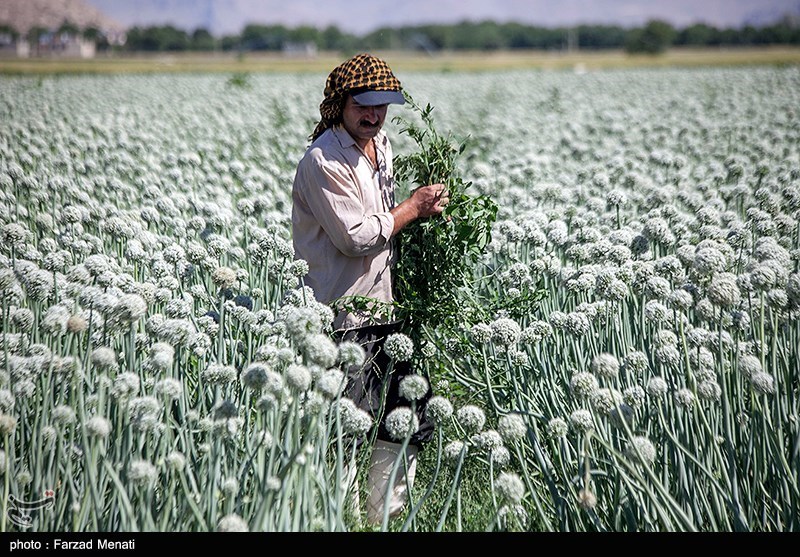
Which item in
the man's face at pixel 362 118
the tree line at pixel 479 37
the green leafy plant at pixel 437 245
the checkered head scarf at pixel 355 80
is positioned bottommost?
the green leafy plant at pixel 437 245

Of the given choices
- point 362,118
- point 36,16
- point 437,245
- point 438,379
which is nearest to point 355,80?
point 362,118

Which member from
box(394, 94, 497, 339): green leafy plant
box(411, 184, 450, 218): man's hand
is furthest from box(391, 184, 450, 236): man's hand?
box(394, 94, 497, 339): green leafy plant

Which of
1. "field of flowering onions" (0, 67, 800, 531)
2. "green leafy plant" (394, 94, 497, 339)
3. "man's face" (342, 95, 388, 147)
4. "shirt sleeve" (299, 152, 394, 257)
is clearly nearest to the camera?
"field of flowering onions" (0, 67, 800, 531)

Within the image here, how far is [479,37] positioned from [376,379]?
111 metres

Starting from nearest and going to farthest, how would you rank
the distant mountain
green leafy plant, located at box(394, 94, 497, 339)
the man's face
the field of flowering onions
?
the field of flowering onions → the man's face → green leafy plant, located at box(394, 94, 497, 339) → the distant mountain

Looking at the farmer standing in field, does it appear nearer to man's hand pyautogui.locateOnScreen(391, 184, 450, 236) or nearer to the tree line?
man's hand pyautogui.locateOnScreen(391, 184, 450, 236)

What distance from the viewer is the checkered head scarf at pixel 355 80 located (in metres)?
3.59

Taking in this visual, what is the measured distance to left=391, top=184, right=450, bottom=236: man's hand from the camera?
3.64 metres

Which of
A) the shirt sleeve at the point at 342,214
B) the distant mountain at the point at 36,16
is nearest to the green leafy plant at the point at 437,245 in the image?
the shirt sleeve at the point at 342,214

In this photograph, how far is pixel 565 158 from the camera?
10836 millimetres

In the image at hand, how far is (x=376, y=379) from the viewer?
3.70 meters

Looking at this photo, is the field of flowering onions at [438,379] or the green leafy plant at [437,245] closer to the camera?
the field of flowering onions at [438,379]

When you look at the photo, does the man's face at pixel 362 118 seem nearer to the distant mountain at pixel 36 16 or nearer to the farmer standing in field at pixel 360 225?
→ the farmer standing in field at pixel 360 225

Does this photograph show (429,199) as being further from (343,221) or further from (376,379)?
(376,379)
